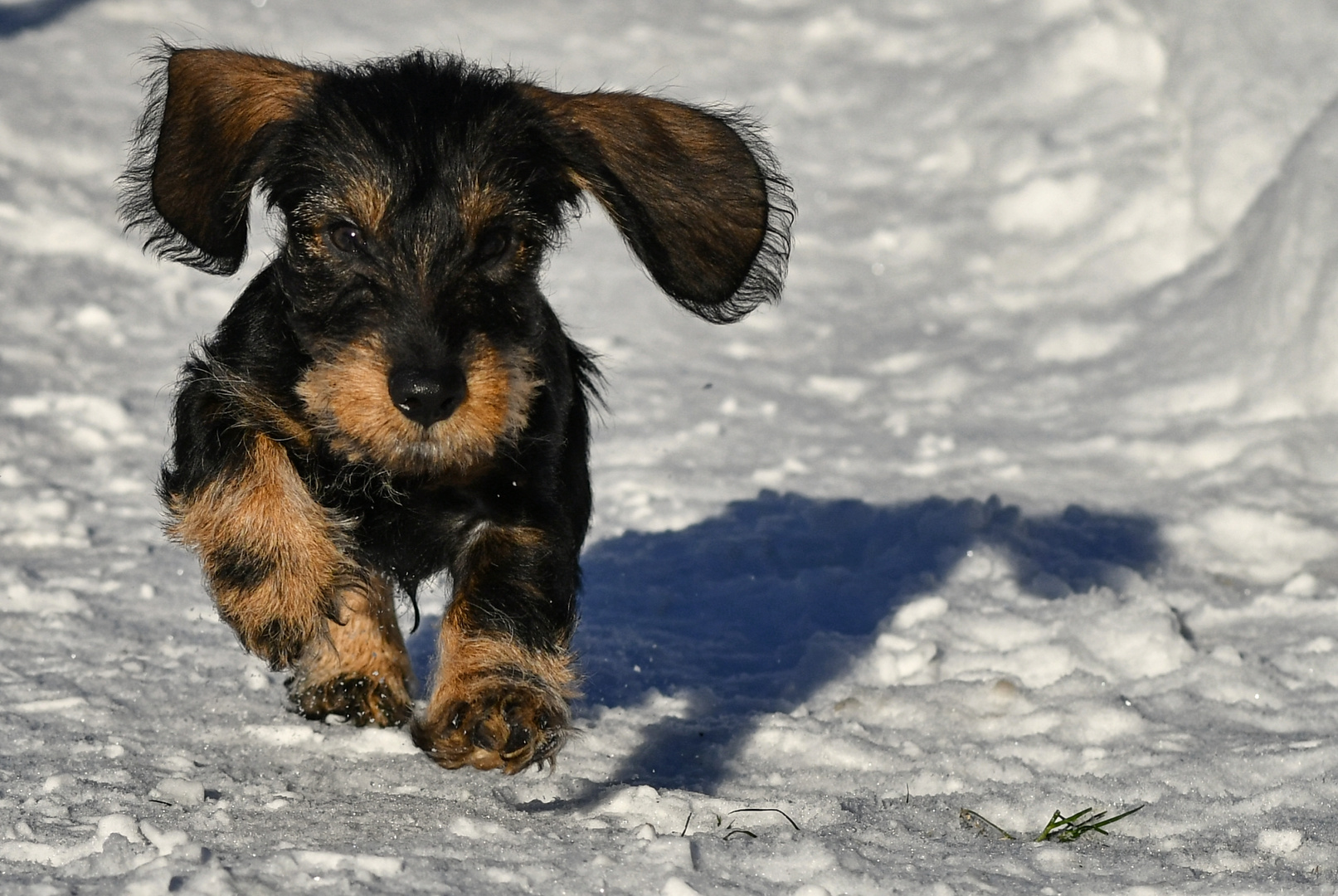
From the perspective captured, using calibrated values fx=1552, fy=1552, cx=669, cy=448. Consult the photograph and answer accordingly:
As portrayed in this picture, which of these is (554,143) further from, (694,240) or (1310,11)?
(1310,11)

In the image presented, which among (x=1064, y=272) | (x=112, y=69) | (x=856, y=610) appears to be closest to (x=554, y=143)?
(x=856, y=610)

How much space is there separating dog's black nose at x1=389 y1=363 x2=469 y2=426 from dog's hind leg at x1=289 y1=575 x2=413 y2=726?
1.02m

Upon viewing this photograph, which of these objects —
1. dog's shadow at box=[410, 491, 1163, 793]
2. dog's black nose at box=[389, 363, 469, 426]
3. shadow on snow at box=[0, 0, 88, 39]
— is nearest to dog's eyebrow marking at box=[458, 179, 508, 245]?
dog's black nose at box=[389, 363, 469, 426]

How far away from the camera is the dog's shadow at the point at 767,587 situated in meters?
4.39

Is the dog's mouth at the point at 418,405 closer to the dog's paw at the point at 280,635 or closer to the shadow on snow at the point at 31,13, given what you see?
the dog's paw at the point at 280,635

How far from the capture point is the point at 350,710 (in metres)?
3.99

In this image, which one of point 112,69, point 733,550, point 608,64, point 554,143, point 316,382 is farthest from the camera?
point 608,64

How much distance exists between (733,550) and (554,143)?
2326 mm

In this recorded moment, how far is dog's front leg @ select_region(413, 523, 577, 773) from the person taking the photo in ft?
10.4

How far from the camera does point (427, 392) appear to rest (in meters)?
2.99

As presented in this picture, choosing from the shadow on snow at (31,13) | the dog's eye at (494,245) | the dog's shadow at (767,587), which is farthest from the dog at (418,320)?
the shadow on snow at (31,13)

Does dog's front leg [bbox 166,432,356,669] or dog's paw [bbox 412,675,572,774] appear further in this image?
dog's front leg [bbox 166,432,356,669]

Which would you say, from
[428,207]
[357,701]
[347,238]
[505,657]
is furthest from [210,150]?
[357,701]

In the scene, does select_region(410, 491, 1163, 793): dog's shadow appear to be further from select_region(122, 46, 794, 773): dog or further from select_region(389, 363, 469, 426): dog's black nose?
select_region(389, 363, 469, 426): dog's black nose
